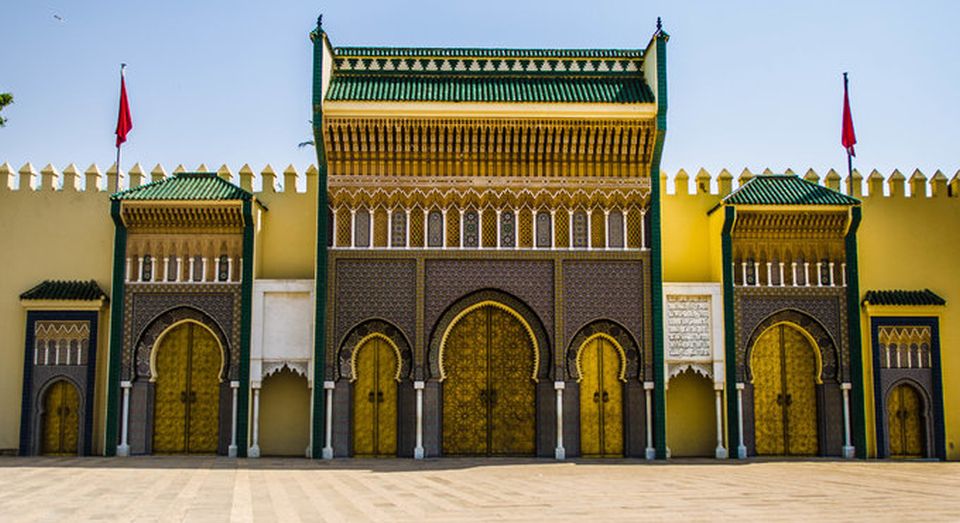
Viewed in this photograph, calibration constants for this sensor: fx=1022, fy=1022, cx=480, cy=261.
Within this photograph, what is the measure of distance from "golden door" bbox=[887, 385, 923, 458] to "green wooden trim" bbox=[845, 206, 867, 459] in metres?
0.62

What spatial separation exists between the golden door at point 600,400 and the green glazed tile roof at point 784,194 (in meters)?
3.30

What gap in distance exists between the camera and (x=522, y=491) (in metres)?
11.4

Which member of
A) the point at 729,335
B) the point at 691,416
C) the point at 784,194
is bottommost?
the point at 691,416

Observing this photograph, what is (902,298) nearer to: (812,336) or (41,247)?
(812,336)

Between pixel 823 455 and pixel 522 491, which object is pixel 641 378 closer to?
pixel 823 455

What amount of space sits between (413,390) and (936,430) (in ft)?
28.9

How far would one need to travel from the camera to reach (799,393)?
17.3 metres

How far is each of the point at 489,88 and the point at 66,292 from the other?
7868mm

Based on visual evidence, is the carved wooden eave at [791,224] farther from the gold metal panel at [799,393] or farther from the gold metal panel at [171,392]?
the gold metal panel at [171,392]

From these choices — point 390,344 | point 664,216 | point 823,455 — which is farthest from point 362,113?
point 823,455

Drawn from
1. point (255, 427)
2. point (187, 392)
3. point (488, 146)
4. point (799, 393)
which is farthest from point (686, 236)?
point (187, 392)

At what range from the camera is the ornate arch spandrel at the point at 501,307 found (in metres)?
16.8

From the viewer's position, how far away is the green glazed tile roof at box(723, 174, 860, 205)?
1711 centimetres

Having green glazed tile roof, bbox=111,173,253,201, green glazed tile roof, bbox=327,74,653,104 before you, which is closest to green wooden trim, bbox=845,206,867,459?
green glazed tile roof, bbox=327,74,653,104
